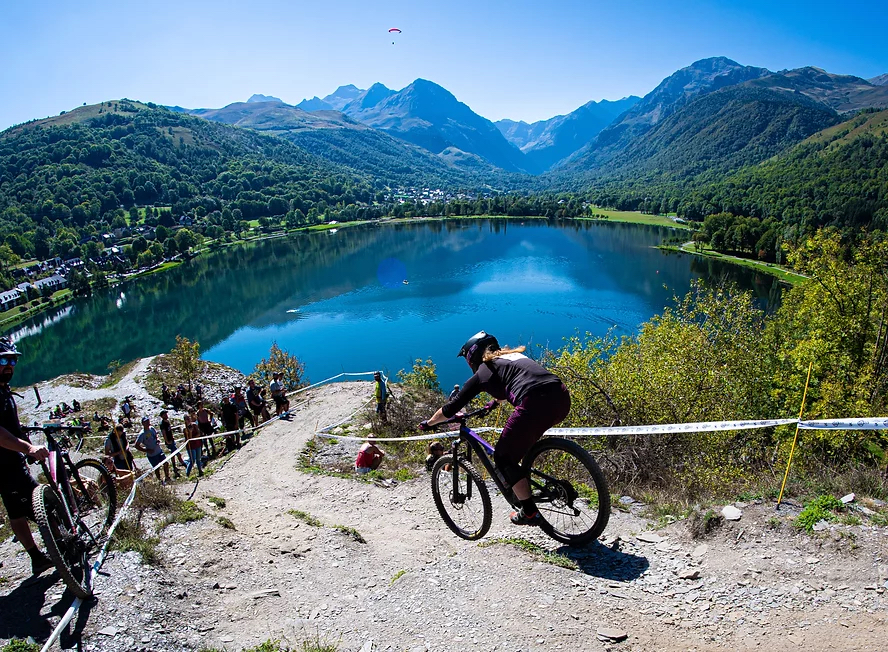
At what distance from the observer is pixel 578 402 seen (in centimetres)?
1394

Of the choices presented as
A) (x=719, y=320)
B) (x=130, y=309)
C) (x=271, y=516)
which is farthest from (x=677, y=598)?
(x=130, y=309)

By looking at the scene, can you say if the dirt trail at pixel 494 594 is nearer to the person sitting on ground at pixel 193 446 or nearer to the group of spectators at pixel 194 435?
the group of spectators at pixel 194 435

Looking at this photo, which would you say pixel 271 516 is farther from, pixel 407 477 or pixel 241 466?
pixel 241 466

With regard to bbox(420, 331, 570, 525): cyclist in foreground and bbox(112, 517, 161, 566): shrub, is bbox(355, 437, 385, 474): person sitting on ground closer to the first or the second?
bbox(112, 517, 161, 566): shrub

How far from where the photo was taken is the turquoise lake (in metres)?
70.8

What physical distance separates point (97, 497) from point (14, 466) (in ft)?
7.96

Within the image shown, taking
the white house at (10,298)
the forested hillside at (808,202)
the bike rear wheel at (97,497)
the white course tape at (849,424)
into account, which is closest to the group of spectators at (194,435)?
the bike rear wheel at (97,497)

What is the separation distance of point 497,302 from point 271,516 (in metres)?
81.4

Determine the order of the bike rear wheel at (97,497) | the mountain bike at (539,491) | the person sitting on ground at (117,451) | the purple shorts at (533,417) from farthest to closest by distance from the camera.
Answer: the person sitting on ground at (117,451)
the bike rear wheel at (97,497)
the mountain bike at (539,491)
the purple shorts at (533,417)

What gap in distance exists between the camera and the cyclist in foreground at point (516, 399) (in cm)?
541

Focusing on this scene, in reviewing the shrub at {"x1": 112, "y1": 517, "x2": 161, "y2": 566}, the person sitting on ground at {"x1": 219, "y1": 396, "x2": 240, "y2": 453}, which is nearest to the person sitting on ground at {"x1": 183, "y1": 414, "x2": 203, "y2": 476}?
the person sitting on ground at {"x1": 219, "y1": 396, "x2": 240, "y2": 453}

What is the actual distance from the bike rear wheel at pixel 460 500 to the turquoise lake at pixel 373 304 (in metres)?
44.0

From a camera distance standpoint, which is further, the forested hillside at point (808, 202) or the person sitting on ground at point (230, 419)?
the forested hillside at point (808, 202)

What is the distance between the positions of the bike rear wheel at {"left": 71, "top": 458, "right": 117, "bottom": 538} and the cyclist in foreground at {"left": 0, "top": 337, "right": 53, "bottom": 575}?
93 cm
